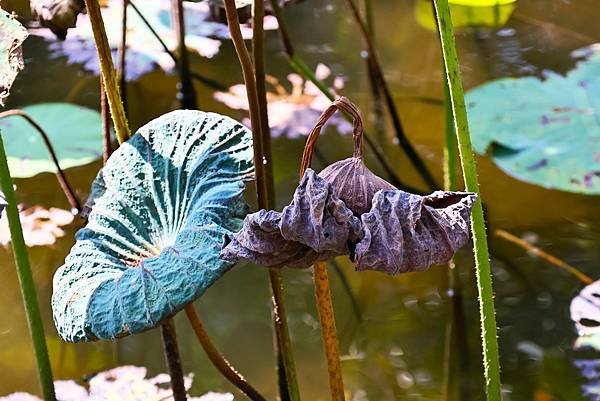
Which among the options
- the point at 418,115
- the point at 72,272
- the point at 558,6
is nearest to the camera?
the point at 72,272

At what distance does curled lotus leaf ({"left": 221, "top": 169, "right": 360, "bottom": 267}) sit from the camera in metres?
0.54

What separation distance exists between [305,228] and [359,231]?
0.04 metres

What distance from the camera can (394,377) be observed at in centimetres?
109

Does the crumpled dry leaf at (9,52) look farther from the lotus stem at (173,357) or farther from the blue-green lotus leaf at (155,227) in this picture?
the lotus stem at (173,357)

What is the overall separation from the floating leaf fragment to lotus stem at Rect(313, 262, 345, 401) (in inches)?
4.3

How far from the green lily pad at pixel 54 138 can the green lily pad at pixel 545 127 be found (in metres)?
0.68

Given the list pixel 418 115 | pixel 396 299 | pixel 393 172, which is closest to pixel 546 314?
pixel 396 299

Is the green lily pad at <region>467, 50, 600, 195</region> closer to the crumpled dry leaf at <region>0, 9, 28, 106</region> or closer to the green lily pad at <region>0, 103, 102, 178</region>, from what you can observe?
the green lily pad at <region>0, 103, 102, 178</region>

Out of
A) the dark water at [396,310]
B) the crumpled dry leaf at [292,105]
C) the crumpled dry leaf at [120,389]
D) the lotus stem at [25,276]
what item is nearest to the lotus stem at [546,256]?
the dark water at [396,310]

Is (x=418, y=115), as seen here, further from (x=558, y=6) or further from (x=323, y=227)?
(x=323, y=227)

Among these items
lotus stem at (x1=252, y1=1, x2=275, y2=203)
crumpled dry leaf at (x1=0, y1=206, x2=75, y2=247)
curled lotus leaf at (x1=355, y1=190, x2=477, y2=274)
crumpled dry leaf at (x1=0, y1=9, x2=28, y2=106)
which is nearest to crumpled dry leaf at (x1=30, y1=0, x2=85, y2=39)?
crumpled dry leaf at (x1=0, y1=9, x2=28, y2=106)

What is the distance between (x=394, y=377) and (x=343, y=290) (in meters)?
0.19

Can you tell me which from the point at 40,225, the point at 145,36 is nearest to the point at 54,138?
the point at 40,225

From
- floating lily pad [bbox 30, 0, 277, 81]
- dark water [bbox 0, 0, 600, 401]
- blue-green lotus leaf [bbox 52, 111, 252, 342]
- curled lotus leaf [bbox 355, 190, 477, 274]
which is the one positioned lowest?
dark water [bbox 0, 0, 600, 401]
